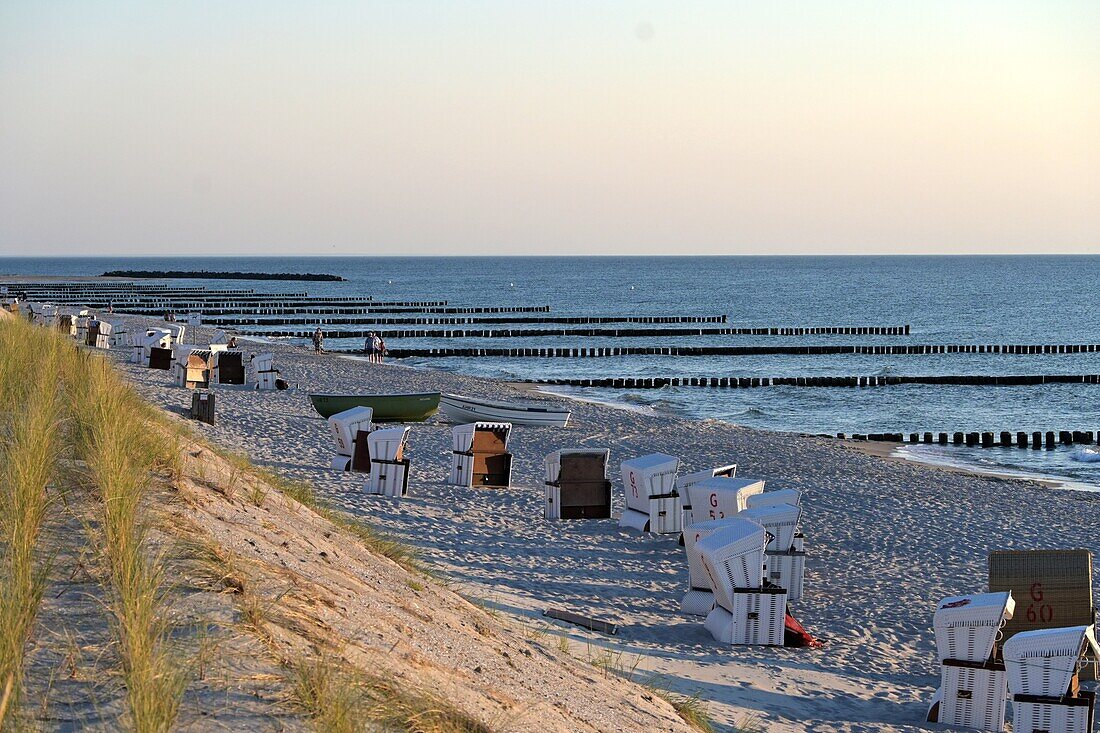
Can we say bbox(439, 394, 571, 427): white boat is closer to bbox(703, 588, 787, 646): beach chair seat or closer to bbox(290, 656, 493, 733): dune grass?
bbox(703, 588, 787, 646): beach chair seat

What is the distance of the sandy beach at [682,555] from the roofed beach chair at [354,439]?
1.01 feet

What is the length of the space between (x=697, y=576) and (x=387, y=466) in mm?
5974

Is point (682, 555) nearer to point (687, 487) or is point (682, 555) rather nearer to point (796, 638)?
point (687, 487)

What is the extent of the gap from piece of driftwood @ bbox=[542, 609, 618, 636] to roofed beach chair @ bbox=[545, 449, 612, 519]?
15.5ft

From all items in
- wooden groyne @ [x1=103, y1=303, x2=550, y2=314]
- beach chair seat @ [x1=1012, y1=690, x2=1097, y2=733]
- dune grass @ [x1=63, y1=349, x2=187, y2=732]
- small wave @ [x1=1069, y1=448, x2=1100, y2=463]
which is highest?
wooden groyne @ [x1=103, y1=303, x2=550, y2=314]

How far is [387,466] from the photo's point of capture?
15.0 meters

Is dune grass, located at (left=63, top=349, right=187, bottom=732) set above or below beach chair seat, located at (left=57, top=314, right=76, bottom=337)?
below

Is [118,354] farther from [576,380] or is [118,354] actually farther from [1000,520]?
[1000,520]

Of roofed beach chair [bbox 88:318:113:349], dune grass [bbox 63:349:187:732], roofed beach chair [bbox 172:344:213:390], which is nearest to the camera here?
dune grass [bbox 63:349:187:732]

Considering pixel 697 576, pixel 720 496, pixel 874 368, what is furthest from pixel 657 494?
pixel 874 368

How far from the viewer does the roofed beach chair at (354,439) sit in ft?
54.5

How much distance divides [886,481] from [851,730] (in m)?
13.0

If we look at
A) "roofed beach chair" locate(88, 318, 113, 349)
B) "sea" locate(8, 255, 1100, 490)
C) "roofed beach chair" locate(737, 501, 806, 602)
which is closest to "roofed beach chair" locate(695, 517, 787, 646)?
"roofed beach chair" locate(737, 501, 806, 602)

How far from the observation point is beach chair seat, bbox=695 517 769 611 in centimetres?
936
